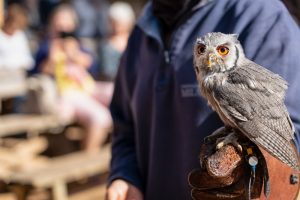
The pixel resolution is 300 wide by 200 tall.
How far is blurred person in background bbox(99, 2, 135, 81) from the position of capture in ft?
21.5

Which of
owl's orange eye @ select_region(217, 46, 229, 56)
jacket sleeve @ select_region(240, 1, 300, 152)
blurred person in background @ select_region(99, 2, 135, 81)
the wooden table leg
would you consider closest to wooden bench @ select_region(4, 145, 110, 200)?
the wooden table leg

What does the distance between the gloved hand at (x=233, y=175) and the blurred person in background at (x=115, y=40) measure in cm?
493

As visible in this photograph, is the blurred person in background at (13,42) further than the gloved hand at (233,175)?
Yes

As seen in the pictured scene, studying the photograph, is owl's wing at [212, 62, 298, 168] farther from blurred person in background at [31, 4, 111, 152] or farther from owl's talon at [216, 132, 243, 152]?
blurred person in background at [31, 4, 111, 152]

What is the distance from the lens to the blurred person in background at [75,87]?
18.8 feet

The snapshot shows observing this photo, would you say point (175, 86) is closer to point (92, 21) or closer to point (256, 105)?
point (256, 105)

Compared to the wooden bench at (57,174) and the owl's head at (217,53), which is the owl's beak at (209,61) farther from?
the wooden bench at (57,174)

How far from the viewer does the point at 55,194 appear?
454 cm

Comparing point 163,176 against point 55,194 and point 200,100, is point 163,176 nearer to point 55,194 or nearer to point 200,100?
point 200,100

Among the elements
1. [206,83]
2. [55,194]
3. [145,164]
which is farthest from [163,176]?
[55,194]

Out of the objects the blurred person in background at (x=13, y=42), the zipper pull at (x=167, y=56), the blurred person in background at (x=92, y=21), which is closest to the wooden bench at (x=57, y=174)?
the blurred person in background at (x=13, y=42)

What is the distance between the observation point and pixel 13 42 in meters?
6.04

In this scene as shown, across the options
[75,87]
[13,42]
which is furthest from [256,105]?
[13,42]

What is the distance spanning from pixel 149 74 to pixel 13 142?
4137 millimetres
